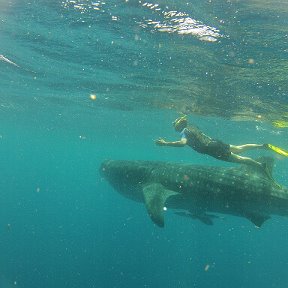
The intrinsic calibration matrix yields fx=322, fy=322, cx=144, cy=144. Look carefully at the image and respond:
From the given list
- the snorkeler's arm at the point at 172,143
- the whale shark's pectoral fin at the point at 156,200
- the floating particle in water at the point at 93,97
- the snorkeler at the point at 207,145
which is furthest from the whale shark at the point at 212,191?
the floating particle in water at the point at 93,97

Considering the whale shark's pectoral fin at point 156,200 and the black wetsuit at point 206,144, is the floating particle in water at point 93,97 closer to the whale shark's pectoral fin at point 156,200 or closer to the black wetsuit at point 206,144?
the whale shark's pectoral fin at point 156,200

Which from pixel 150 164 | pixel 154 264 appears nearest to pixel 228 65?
pixel 150 164

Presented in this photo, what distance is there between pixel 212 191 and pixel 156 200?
2193 millimetres

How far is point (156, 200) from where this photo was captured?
951 centimetres

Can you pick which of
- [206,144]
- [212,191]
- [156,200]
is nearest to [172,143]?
[206,144]

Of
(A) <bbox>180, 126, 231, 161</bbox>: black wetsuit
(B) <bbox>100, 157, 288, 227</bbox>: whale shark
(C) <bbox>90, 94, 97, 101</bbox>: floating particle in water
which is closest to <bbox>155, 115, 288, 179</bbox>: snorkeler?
(A) <bbox>180, 126, 231, 161</bbox>: black wetsuit

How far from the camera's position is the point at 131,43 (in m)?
13.4

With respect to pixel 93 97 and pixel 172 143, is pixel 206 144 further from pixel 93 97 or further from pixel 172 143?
pixel 93 97

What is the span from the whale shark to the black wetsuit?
3.48 feet

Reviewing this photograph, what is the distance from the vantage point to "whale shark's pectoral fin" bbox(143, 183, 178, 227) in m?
8.68

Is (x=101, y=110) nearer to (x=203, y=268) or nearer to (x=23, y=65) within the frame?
(x=23, y=65)

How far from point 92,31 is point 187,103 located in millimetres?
11648

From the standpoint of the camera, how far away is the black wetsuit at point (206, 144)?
9.46 m

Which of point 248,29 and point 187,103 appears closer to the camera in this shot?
point 248,29
